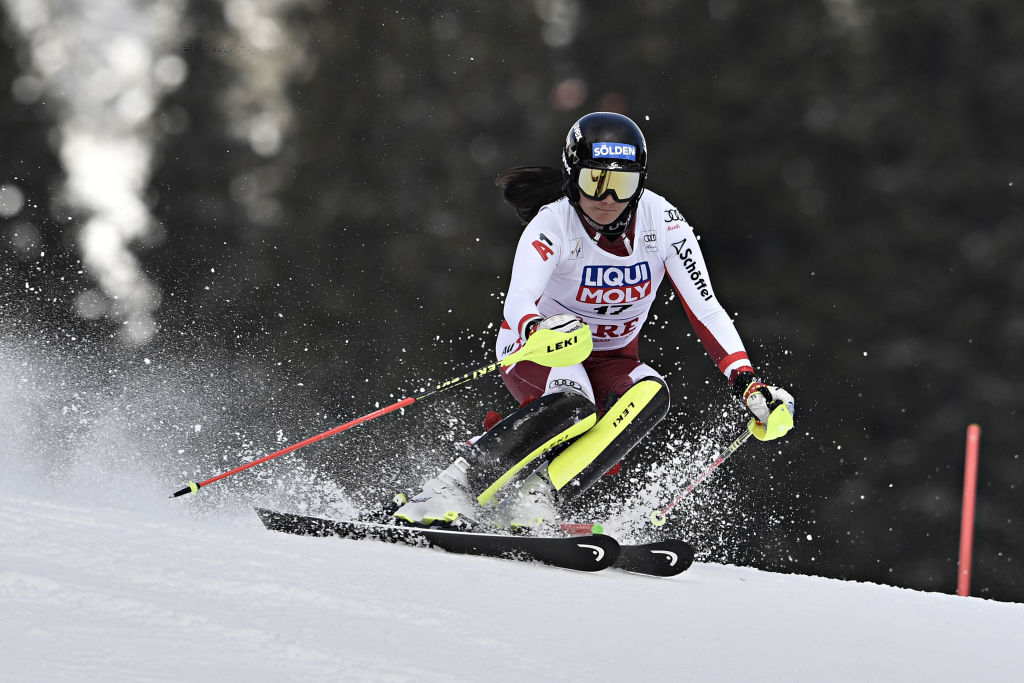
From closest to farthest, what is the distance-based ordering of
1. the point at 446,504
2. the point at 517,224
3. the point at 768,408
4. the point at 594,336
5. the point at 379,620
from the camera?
the point at 379,620 → the point at 446,504 → the point at 768,408 → the point at 594,336 → the point at 517,224

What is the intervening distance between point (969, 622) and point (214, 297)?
10.1 m

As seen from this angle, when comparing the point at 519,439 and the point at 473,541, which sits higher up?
the point at 519,439

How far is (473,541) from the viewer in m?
3.07

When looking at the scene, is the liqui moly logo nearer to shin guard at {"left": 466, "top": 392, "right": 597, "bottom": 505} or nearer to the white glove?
shin guard at {"left": 466, "top": 392, "right": 597, "bottom": 505}

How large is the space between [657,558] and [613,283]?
0.86m

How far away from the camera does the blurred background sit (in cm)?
998

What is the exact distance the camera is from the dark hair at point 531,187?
11.8ft

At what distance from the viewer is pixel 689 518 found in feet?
24.7

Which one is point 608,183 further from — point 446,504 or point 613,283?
point 446,504

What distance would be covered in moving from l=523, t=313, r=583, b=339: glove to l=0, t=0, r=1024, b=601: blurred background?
5044 millimetres

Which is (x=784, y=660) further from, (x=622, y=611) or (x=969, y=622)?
(x=969, y=622)

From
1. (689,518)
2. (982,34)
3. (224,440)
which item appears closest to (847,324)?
(982,34)

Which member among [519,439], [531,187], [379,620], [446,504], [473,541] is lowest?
[379,620]

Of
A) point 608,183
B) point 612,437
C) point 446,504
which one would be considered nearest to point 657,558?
point 612,437
